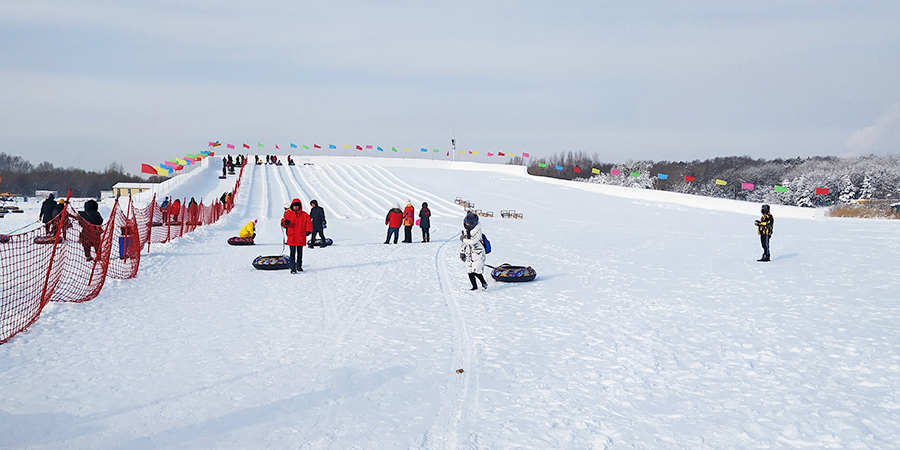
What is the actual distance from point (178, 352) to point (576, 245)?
12607mm

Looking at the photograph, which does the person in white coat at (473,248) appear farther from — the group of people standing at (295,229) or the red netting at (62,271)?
the red netting at (62,271)

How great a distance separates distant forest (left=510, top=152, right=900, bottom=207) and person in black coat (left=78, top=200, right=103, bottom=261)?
1979 inches

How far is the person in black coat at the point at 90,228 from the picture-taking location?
1120 centimetres

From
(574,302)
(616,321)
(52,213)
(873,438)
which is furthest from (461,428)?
(52,213)

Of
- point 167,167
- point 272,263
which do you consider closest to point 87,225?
point 272,263

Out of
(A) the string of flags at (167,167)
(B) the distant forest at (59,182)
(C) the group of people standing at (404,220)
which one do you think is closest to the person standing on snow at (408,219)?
(C) the group of people standing at (404,220)

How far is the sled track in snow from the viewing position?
3.93m

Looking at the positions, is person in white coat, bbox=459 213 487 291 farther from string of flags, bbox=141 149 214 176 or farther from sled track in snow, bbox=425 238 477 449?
string of flags, bbox=141 149 214 176

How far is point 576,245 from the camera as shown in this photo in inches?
649

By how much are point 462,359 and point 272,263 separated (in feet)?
22.5

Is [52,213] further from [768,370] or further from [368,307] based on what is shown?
[768,370]

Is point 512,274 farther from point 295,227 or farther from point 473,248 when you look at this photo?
point 295,227

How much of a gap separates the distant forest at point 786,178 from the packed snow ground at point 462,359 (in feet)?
159

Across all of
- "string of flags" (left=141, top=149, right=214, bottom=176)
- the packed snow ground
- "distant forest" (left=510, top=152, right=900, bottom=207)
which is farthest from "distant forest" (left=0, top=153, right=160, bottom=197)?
the packed snow ground
